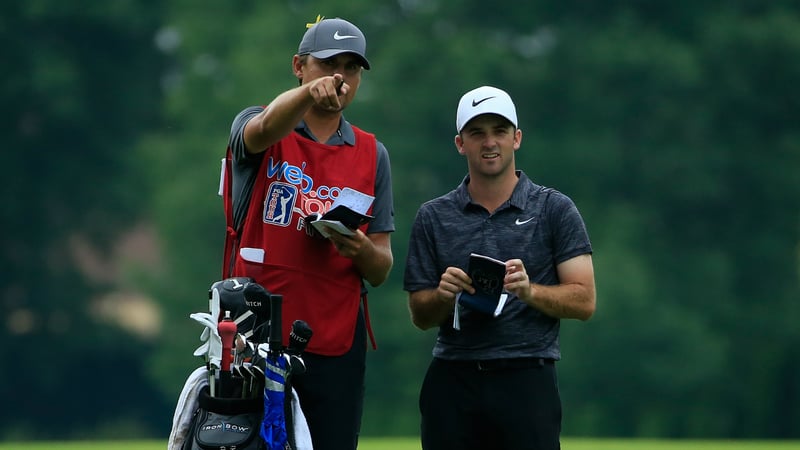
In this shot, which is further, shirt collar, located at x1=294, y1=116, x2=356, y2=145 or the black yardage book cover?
shirt collar, located at x1=294, y1=116, x2=356, y2=145

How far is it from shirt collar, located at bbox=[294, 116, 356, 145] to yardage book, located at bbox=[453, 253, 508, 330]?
0.60 metres

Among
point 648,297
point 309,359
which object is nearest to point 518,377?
point 309,359

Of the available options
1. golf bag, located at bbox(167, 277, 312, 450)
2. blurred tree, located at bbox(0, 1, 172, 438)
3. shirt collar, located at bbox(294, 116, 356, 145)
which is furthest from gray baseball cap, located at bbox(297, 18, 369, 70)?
blurred tree, located at bbox(0, 1, 172, 438)

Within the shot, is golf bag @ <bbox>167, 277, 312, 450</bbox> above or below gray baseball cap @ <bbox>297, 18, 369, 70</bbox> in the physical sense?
below

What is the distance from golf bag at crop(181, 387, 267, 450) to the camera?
434cm

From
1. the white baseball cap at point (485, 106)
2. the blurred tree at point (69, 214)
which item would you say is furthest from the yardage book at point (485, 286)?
the blurred tree at point (69, 214)

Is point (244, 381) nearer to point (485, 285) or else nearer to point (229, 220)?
point (229, 220)

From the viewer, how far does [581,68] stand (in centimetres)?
2905

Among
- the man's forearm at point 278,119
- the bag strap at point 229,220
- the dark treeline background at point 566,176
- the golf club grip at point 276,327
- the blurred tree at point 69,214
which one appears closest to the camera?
the golf club grip at point 276,327

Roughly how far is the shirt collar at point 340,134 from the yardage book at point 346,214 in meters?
0.31

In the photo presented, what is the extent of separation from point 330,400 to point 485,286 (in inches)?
26.2

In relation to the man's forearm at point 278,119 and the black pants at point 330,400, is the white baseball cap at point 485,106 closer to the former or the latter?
the man's forearm at point 278,119

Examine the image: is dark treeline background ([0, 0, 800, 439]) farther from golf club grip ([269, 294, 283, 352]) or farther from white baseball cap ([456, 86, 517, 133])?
golf club grip ([269, 294, 283, 352])

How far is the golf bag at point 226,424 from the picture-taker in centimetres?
434
